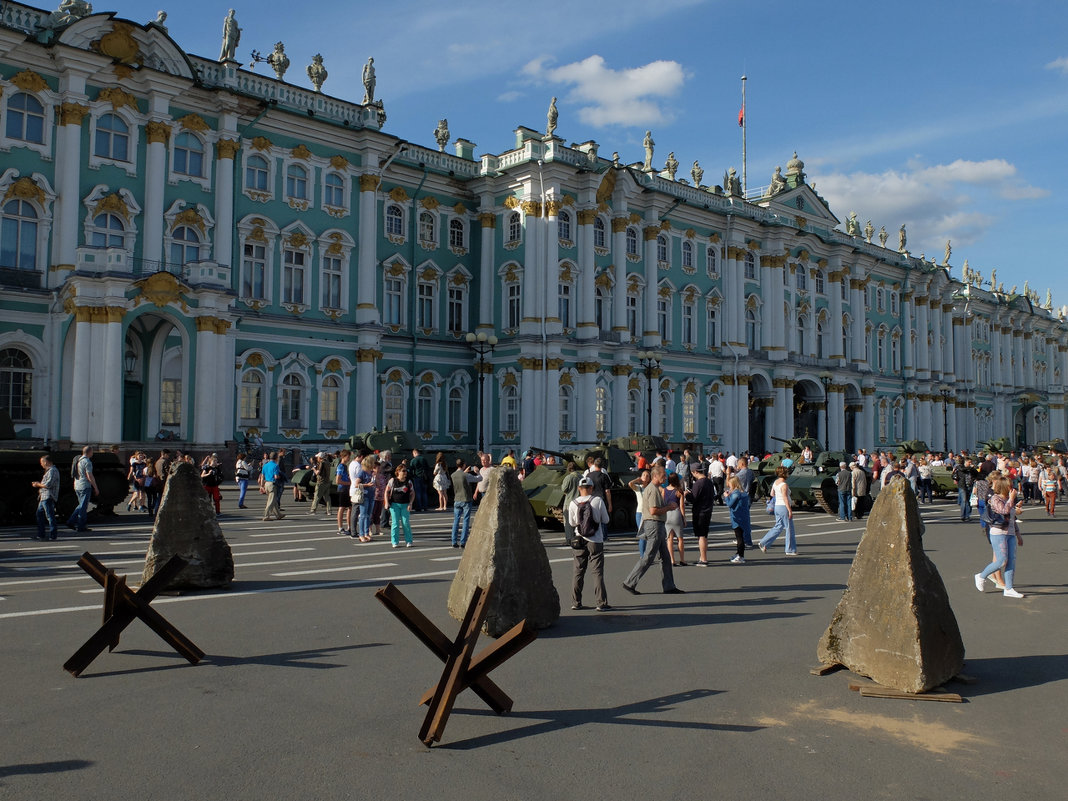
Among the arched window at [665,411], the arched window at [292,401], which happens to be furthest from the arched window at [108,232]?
the arched window at [665,411]

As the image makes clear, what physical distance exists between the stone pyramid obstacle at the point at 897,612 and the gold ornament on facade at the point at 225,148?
3155 cm

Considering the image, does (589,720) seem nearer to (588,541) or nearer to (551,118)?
(588,541)

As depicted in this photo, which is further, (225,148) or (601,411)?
(601,411)

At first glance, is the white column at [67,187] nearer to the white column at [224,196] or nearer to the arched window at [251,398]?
the white column at [224,196]

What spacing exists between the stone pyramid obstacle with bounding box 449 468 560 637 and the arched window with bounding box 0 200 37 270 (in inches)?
1045

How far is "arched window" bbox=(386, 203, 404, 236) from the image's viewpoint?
40906mm

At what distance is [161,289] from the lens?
29.7 m

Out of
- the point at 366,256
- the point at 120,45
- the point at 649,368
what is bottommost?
the point at 649,368

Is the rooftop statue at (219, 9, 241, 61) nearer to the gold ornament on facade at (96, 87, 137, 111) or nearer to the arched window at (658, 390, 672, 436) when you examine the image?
the gold ornament on facade at (96, 87, 137, 111)

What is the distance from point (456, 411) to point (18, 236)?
1976 cm

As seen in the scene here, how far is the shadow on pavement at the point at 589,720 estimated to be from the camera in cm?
641

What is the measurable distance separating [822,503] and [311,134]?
24.4m

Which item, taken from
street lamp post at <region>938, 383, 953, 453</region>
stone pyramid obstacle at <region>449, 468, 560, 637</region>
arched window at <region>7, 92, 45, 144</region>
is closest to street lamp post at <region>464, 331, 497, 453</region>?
arched window at <region>7, 92, 45, 144</region>

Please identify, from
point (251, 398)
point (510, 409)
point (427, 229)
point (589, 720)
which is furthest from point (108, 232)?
point (589, 720)
